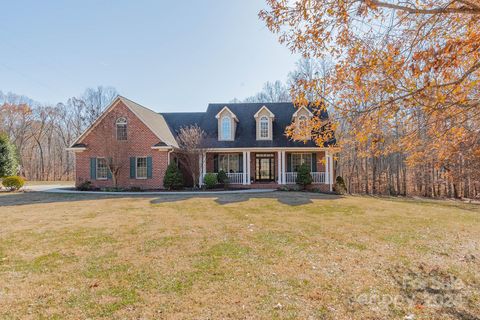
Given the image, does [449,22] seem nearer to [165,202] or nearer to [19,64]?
[165,202]

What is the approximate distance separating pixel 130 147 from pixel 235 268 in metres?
15.0

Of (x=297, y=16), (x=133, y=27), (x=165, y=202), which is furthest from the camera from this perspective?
(x=133, y=27)

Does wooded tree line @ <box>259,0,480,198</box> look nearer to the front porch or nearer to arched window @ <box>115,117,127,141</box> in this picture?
the front porch

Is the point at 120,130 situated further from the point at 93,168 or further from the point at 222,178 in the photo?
the point at 222,178

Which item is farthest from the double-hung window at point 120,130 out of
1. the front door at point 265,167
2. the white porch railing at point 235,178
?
the front door at point 265,167

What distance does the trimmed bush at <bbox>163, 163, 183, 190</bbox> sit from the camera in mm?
16734

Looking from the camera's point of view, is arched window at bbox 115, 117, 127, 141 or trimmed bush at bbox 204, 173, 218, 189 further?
arched window at bbox 115, 117, 127, 141

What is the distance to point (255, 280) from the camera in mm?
4180

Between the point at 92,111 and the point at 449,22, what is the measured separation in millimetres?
44060

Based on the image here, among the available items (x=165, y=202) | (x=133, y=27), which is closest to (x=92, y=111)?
(x=133, y=27)

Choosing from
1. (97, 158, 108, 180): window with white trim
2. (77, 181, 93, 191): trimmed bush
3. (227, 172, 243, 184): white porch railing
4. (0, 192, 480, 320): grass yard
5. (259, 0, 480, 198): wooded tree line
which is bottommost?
(0, 192, 480, 320): grass yard

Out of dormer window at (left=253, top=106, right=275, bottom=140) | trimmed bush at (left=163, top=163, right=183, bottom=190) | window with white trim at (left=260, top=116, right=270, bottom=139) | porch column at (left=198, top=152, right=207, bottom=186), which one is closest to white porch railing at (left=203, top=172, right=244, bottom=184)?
porch column at (left=198, top=152, right=207, bottom=186)

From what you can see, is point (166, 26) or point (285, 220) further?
point (166, 26)

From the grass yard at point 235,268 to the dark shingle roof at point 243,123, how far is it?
10.7 metres
